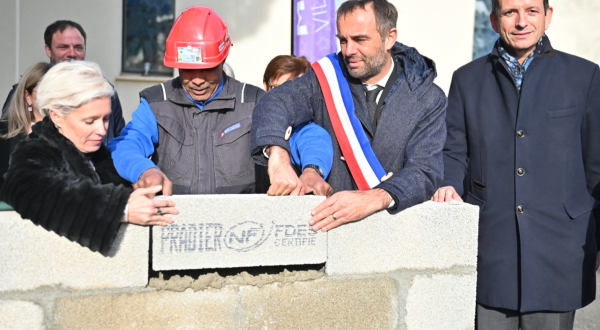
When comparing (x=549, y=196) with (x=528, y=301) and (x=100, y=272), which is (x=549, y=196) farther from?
(x=100, y=272)

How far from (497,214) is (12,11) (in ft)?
20.1

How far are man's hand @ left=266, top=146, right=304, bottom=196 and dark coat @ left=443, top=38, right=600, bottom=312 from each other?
88 cm

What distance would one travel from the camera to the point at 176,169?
315 centimetres

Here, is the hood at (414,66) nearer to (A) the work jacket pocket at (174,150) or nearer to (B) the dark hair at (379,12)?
(B) the dark hair at (379,12)

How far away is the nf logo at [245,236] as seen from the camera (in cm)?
262

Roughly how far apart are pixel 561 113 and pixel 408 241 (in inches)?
40.2

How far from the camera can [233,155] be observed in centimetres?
321

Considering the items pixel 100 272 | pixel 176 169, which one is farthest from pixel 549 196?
pixel 100 272

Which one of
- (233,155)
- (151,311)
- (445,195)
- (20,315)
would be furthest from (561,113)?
(20,315)

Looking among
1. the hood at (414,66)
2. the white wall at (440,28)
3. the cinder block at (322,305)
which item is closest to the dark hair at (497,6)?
the hood at (414,66)

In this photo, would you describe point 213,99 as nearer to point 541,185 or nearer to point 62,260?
point 62,260

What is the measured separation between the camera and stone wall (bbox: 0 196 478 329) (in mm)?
2486

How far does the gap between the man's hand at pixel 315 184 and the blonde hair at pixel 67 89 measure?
0.92 m

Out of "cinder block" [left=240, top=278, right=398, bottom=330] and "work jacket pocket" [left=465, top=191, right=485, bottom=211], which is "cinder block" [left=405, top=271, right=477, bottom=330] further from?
"work jacket pocket" [left=465, top=191, right=485, bottom=211]
